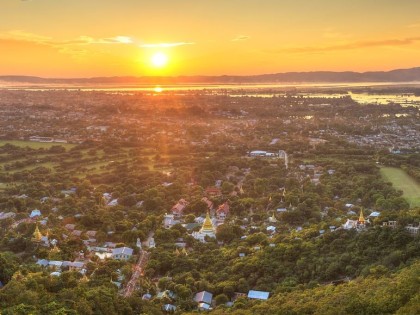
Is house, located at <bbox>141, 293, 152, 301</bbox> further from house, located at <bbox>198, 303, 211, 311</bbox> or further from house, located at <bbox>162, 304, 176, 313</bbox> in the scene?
house, located at <bbox>198, 303, 211, 311</bbox>

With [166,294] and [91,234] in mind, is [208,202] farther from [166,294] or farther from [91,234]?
[166,294]

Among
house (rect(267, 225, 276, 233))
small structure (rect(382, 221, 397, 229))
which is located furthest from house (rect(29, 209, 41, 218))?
small structure (rect(382, 221, 397, 229))

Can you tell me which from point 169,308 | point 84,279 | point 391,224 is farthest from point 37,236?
point 391,224

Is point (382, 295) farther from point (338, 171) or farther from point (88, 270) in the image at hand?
point (338, 171)

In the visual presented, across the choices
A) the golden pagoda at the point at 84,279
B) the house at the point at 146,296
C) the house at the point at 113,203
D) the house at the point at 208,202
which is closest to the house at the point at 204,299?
the house at the point at 146,296

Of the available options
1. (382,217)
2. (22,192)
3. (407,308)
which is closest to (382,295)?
(407,308)

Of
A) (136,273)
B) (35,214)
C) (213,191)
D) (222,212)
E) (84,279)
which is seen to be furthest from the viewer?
(213,191)
